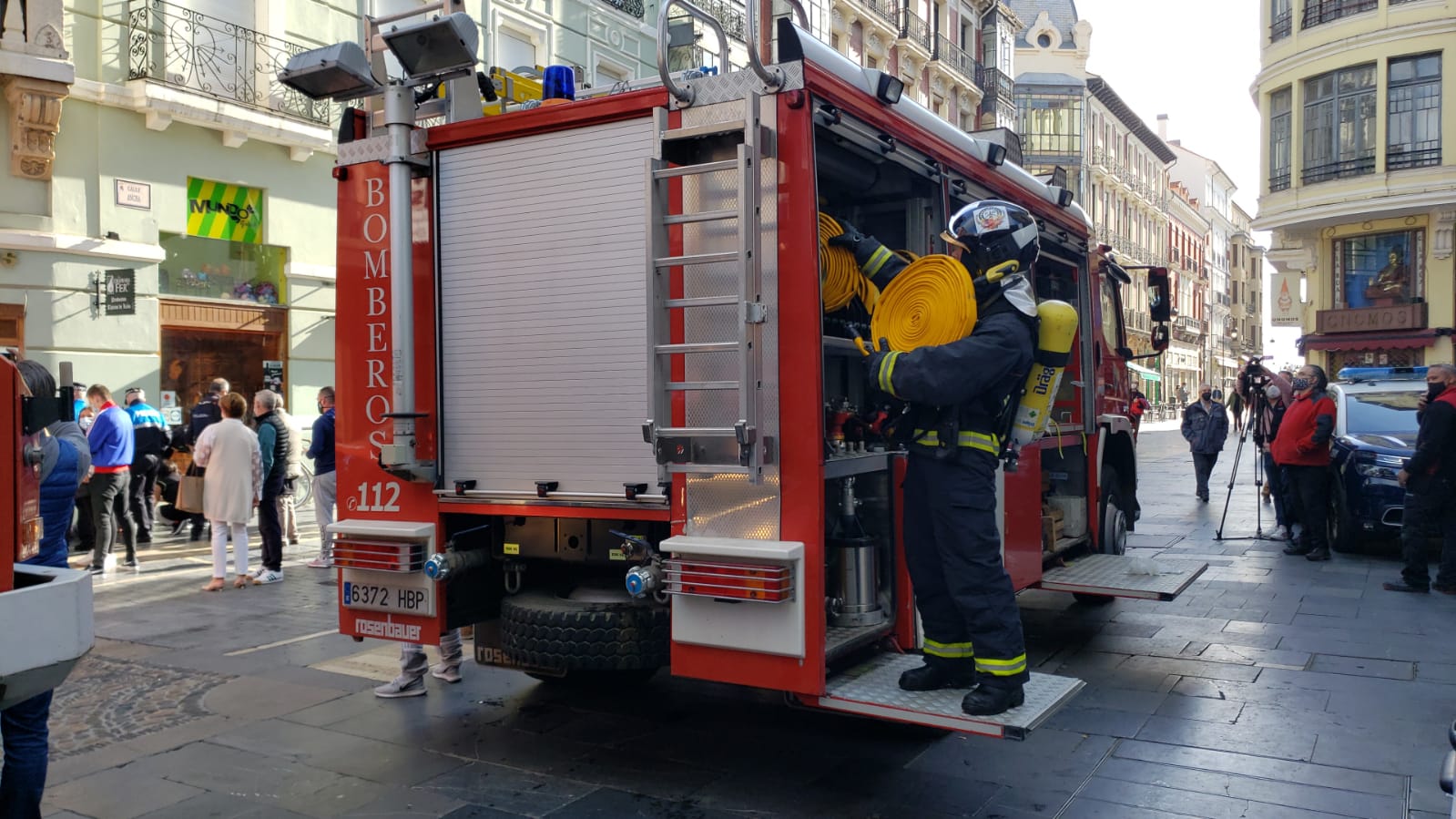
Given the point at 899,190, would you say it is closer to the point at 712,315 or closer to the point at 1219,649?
the point at 712,315

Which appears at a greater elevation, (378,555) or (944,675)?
(378,555)

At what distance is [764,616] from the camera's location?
4.14 metres

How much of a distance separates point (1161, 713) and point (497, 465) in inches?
141

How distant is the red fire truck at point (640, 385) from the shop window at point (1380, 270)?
82.8 feet

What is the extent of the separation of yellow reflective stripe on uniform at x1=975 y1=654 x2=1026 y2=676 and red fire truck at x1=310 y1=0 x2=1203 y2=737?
17cm

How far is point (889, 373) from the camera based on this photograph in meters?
4.38

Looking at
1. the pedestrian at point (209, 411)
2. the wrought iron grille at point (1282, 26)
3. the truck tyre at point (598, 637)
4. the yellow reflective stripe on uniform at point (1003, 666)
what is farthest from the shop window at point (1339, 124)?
the truck tyre at point (598, 637)

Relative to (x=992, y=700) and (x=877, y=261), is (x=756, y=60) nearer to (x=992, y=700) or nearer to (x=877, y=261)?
(x=877, y=261)

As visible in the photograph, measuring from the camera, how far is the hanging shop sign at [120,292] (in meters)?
13.3

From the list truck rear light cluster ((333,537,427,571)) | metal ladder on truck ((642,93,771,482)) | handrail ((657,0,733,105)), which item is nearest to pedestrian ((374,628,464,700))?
truck rear light cluster ((333,537,427,571))

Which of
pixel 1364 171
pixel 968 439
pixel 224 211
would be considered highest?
pixel 1364 171

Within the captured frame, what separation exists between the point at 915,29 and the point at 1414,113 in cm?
1578

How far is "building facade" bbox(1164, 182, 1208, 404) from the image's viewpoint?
67688 mm

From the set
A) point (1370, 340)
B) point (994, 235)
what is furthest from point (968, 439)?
point (1370, 340)
